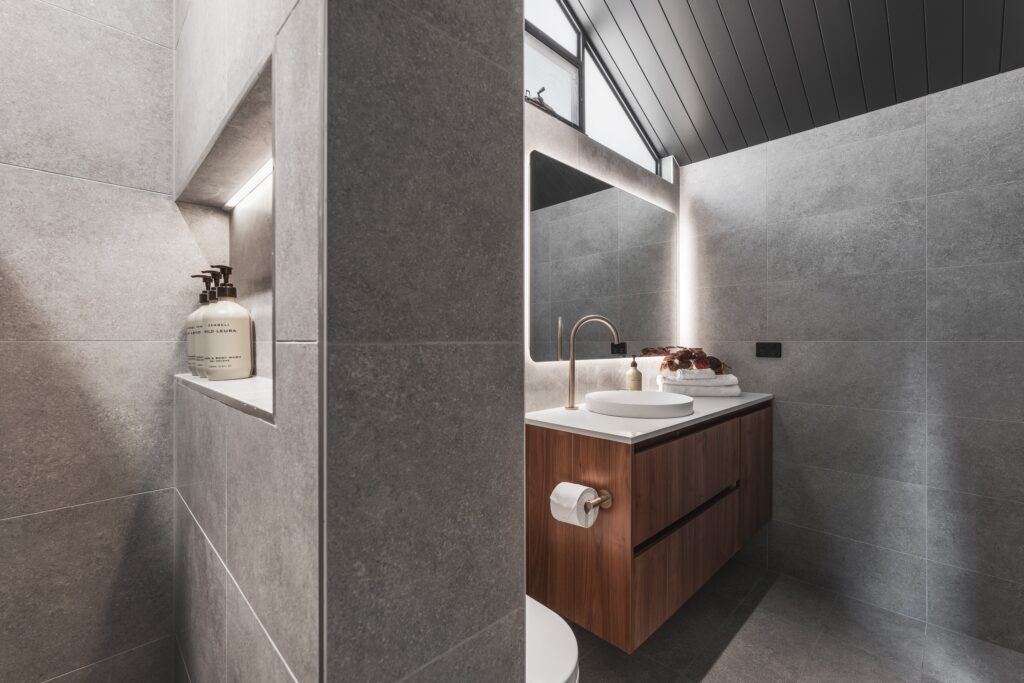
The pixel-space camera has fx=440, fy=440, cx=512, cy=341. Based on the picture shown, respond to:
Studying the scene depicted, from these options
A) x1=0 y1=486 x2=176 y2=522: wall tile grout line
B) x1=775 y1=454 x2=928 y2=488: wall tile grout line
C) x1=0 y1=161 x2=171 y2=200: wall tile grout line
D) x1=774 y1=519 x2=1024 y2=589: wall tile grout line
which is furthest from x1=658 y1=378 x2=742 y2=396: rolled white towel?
x1=0 y1=161 x2=171 y2=200: wall tile grout line

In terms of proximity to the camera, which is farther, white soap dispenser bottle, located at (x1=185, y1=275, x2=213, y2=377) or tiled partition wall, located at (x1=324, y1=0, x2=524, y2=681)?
white soap dispenser bottle, located at (x1=185, y1=275, x2=213, y2=377)

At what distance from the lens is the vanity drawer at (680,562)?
4.26 ft

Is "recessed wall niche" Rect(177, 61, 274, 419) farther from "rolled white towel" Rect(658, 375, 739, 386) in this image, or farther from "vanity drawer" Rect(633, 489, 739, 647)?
"rolled white towel" Rect(658, 375, 739, 386)

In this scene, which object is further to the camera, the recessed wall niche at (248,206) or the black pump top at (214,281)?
the black pump top at (214,281)

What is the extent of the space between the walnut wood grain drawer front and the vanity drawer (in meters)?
0.05

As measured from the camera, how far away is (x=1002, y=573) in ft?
5.49

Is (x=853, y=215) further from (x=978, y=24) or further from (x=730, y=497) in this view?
(x=730, y=497)

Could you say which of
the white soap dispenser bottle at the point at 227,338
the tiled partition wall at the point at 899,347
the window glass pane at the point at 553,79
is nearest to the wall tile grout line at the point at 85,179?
the white soap dispenser bottle at the point at 227,338

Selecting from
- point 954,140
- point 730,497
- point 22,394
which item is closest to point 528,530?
point 730,497

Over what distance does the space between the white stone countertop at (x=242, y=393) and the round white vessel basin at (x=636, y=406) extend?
1099mm

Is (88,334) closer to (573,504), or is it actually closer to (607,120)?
(573,504)

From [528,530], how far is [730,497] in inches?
35.1

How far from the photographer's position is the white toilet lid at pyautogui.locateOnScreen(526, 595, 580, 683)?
899 millimetres

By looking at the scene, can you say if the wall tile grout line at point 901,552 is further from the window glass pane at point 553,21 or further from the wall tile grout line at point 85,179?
the wall tile grout line at point 85,179
